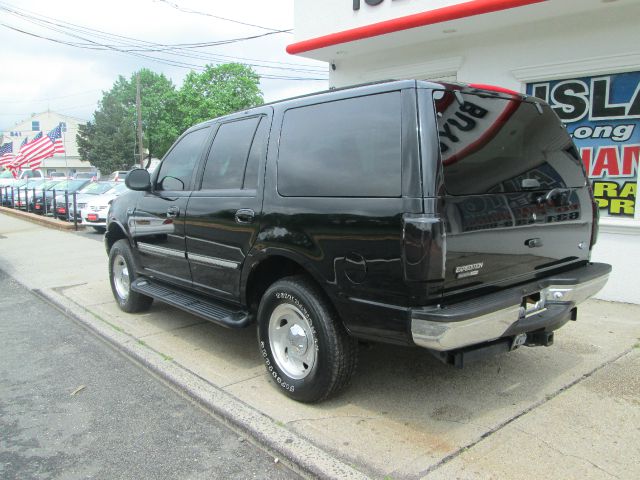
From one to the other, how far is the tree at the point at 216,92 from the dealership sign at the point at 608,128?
49.2 metres

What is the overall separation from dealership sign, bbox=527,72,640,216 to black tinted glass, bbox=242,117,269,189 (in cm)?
435

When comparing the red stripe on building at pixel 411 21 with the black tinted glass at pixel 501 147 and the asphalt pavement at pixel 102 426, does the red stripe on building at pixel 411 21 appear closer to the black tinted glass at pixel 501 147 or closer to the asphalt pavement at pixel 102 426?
the black tinted glass at pixel 501 147

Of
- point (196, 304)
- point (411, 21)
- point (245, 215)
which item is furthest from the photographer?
point (411, 21)

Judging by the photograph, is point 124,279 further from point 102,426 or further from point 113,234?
point 102,426

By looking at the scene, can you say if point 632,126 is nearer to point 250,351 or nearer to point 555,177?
point 555,177

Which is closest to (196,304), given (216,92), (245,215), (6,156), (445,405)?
(245,215)

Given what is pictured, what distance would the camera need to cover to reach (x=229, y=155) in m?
4.23

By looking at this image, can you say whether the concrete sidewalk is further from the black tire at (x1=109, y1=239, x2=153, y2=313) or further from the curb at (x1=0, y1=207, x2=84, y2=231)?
the curb at (x1=0, y1=207, x2=84, y2=231)

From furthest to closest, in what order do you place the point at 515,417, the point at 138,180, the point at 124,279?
the point at 124,279 → the point at 138,180 → the point at 515,417

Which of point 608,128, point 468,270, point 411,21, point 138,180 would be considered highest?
point 411,21

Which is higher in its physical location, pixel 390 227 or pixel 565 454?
pixel 390 227

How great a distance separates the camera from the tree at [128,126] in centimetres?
6109

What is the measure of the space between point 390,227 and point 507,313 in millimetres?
847

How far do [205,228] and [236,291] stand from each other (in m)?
0.61
